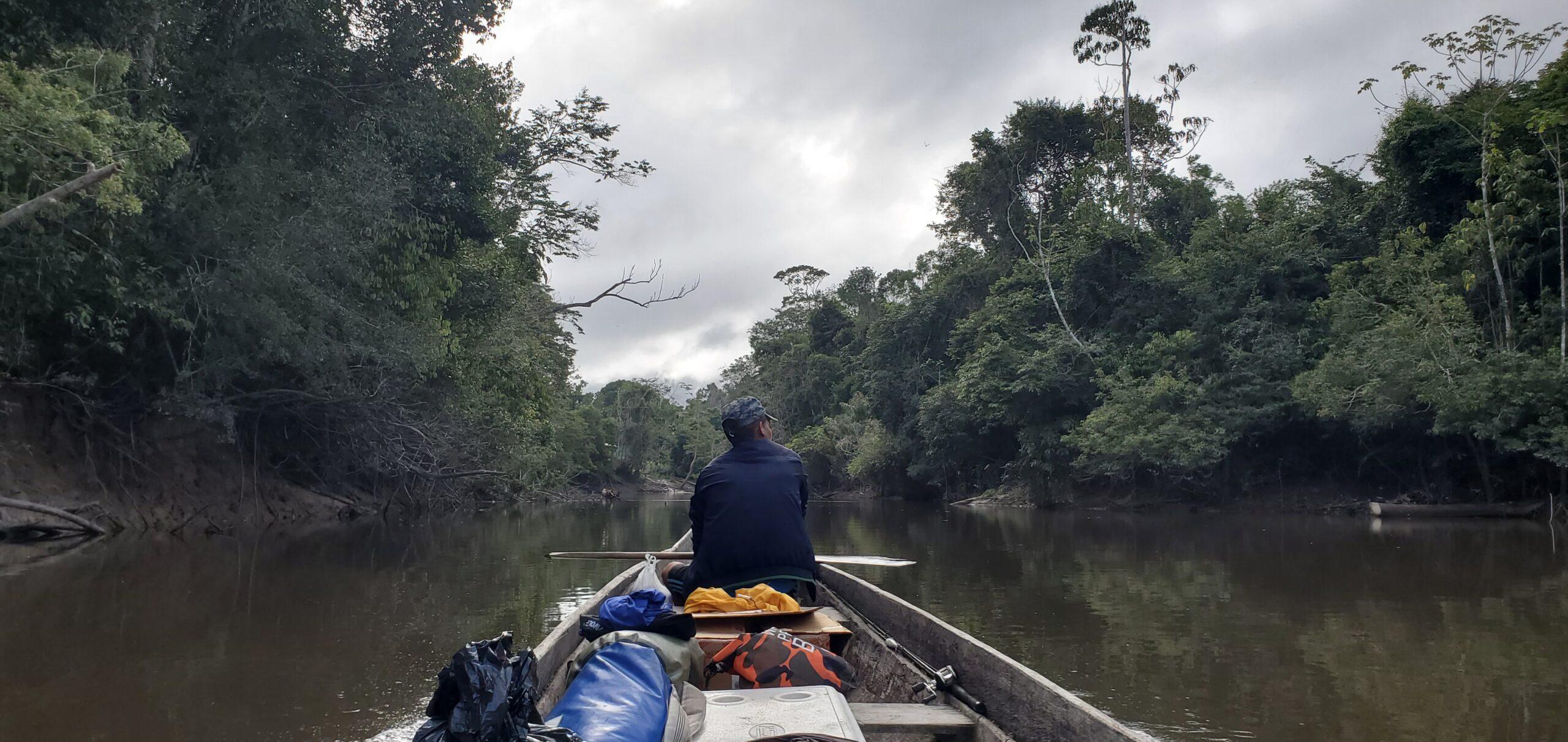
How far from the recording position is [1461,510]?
1605cm

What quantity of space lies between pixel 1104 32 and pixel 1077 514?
13124mm

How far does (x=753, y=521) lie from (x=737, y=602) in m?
0.32

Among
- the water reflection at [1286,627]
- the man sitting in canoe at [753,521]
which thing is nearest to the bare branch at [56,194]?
the man sitting in canoe at [753,521]

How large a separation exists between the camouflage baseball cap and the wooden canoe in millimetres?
921

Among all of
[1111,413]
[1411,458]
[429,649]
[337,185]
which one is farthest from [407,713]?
[1411,458]

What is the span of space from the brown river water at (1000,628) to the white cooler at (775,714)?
1229mm

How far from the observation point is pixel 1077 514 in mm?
21422

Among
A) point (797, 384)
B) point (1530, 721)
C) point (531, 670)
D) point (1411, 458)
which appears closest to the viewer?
point (531, 670)

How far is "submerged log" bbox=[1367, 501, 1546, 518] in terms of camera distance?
1576 centimetres

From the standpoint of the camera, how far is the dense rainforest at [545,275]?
9859 millimetres

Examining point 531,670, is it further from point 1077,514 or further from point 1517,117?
point 1077,514

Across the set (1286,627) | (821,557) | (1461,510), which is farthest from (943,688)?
(1461,510)

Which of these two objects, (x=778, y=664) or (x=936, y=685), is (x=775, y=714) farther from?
(x=936, y=685)

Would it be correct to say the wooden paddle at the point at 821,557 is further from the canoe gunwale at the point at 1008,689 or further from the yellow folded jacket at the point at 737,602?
the yellow folded jacket at the point at 737,602
